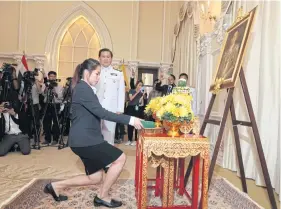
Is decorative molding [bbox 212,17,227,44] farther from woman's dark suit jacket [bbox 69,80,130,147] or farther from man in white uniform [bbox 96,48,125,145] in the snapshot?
woman's dark suit jacket [bbox 69,80,130,147]

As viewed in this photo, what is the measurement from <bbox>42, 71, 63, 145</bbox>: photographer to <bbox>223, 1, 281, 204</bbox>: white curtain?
3.15 metres

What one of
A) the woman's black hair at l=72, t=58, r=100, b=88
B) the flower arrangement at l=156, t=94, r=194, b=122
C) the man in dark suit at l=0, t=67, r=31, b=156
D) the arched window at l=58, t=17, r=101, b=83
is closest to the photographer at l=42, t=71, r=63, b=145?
the man in dark suit at l=0, t=67, r=31, b=156

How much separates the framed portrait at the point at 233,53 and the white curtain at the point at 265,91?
1.66 ft

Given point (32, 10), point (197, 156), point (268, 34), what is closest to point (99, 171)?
point (197, 156)

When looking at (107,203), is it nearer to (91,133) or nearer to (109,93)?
(91,133)

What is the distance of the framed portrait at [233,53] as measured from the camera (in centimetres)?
235

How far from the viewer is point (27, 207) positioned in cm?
213

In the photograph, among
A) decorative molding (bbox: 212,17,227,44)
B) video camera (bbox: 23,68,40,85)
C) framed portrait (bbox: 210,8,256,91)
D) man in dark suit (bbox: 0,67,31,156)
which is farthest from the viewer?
video camera (bbox: 23,68,40,85)

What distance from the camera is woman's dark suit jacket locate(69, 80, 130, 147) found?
201cm

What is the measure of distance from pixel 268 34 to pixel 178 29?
4781 mm

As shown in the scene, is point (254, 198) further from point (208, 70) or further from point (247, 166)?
point (208, 70)

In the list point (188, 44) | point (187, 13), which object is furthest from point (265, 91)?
point (187, 13)

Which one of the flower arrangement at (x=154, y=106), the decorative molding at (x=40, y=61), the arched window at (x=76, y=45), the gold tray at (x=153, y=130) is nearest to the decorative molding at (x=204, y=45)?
the flower arrangement at (x=154, y=106)

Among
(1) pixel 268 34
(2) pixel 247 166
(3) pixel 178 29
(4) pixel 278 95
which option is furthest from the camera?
(3) pixel 178 29
